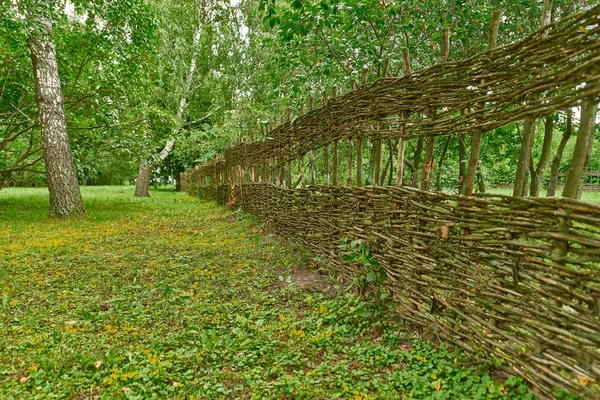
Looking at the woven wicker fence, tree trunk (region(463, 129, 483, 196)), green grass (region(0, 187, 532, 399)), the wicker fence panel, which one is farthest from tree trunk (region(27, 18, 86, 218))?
tree trunk (region(463, 129, 483, 196))

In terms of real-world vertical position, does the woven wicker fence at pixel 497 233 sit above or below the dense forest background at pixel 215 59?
below

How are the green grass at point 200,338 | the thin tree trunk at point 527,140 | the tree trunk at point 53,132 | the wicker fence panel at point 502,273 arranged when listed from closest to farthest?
the wicker fence panel at point 502,273 → the thin tree trunk at point 527,140 → the green grass at point 200,338 → the tree trunk at point 53,132

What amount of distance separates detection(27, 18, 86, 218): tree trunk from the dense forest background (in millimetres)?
625

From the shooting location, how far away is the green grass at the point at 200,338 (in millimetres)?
2275

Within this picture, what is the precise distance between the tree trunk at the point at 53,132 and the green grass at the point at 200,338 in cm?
305

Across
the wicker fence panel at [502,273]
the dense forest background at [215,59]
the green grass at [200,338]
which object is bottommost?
the green grass at [200,338]

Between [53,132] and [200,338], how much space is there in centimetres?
778

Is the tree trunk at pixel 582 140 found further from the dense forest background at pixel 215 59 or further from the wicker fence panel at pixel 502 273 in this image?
the dense forest background at pixel 215 59

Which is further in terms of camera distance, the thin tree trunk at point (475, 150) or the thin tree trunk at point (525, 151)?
the thin tree trunk at point (475, 150)

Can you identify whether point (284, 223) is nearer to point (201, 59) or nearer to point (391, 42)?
point (391, 42)

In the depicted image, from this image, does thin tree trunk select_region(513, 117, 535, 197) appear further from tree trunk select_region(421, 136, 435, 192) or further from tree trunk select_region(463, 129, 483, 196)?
tree trunk select_region(421, 136, 435, 192)

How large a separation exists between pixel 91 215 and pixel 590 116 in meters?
10.9

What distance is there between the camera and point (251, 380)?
239cm

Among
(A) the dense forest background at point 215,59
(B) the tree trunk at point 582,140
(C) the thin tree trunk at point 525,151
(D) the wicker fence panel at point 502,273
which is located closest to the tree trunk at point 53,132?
(A) the dense forest background at point 215,59
